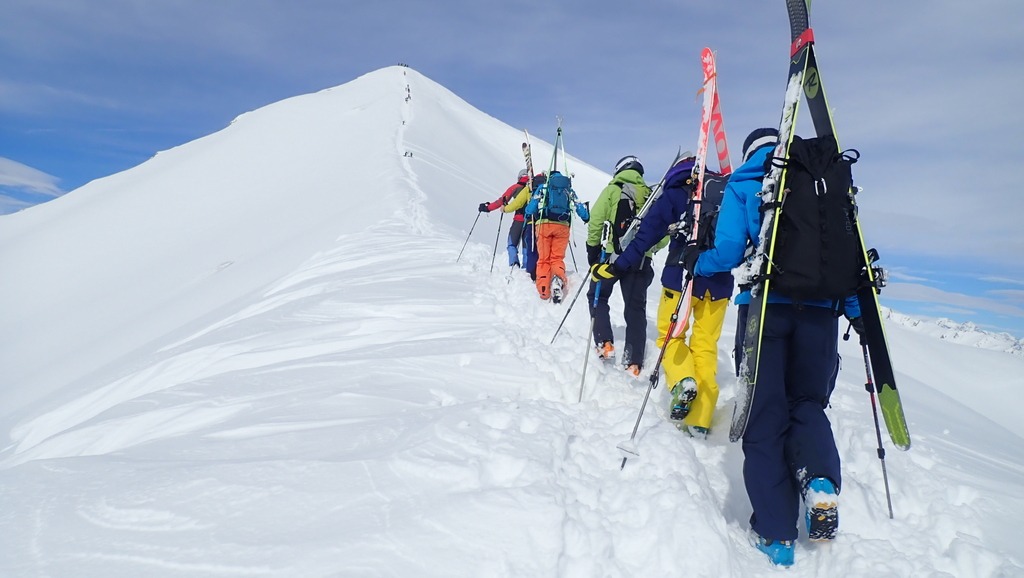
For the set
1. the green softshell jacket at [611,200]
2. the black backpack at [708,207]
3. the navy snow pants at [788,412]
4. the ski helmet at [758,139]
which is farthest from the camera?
the green softshell jacket at [611,200]

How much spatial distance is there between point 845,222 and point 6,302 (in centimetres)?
2747

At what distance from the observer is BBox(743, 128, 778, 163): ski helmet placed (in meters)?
2.99

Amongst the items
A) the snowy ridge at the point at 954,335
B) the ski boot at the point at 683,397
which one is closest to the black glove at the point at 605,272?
the ski boot at the point at 683,397

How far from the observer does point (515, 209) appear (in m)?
8.81

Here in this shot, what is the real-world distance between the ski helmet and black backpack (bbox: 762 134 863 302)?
45 centimetres

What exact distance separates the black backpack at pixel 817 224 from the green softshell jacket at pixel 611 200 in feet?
9.39

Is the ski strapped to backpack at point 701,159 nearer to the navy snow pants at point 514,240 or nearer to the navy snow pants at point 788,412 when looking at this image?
the navy snow pants at point 788,412

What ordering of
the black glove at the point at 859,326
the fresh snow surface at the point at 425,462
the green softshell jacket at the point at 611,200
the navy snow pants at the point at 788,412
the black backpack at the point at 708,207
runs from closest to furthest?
the fresh snow surface at the point at 425,462 < the navy snow pants at the point at 788,412 < the black glove at the point at 859,326 < the black backpack at the point at 708,207 < the green softshell jacket at the point at 611,200

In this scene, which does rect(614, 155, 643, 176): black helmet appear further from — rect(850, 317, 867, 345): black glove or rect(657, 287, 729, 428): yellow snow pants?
rect(850, 317, 867, 345): black glove

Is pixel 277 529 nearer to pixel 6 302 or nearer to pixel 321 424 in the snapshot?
pixel 321 424

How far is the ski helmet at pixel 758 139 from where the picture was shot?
2986 millimetres

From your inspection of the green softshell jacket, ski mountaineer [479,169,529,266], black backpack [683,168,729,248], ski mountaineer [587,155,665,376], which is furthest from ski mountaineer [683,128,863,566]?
ski mountaineer [479,169,529,266]

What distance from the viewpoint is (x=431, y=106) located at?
4550 centimetres

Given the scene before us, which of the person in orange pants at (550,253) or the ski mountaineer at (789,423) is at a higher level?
the person in orange pants at (550,253)
